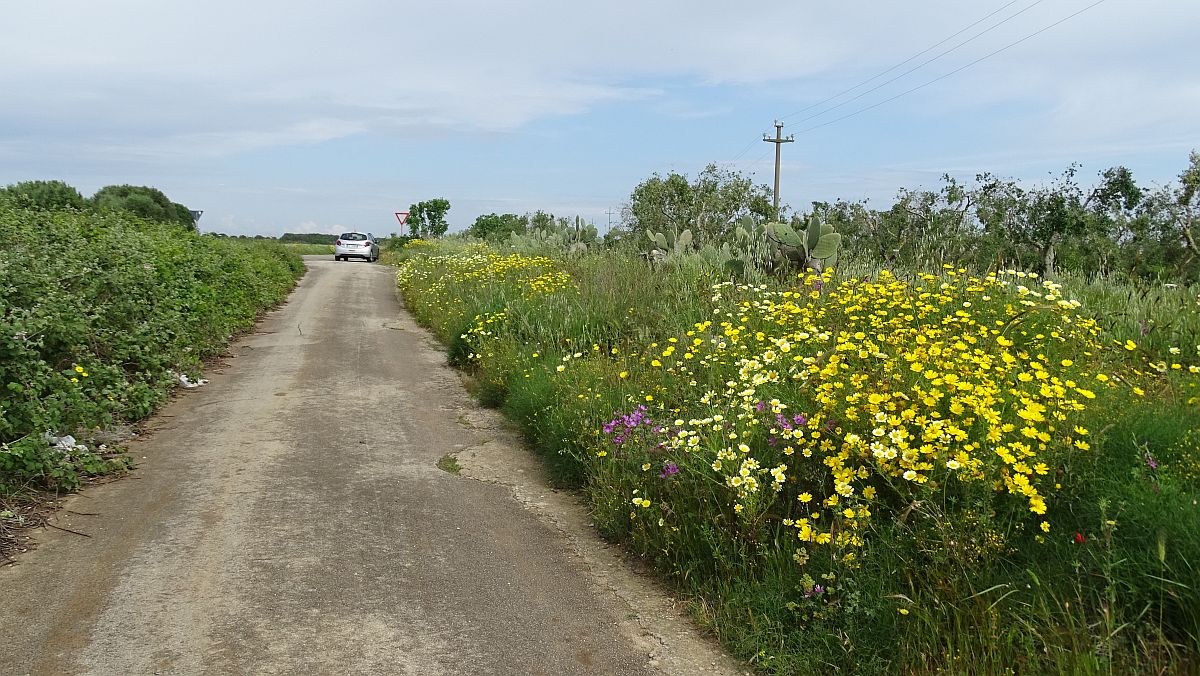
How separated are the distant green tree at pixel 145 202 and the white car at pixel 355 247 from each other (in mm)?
7059

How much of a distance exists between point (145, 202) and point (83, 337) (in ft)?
78.6

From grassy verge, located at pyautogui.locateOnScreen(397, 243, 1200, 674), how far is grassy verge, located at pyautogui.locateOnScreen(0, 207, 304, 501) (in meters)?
3.23

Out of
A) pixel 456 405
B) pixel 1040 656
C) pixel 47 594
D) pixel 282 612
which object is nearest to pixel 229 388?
pixel 456 405

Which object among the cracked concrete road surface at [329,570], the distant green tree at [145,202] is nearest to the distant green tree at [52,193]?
the distant green tree at [145,202]

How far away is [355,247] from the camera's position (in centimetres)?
3791

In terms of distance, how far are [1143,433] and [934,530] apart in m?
0.94

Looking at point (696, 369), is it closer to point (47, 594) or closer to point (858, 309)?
point (858, 309)

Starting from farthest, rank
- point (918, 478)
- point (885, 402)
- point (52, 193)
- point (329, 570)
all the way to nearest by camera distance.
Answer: point (52, 193), point (329, 570), point (885, 402), point (918, 478)

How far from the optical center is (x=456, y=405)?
8156 millimetres

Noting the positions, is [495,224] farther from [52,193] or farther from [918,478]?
[918,478]

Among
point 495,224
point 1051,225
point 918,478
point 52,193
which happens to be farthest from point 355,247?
point 918,478

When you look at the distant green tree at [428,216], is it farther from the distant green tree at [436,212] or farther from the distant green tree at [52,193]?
the distant green tree at [52,193]

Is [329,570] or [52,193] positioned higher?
[52,193]

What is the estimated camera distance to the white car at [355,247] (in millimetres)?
37875
